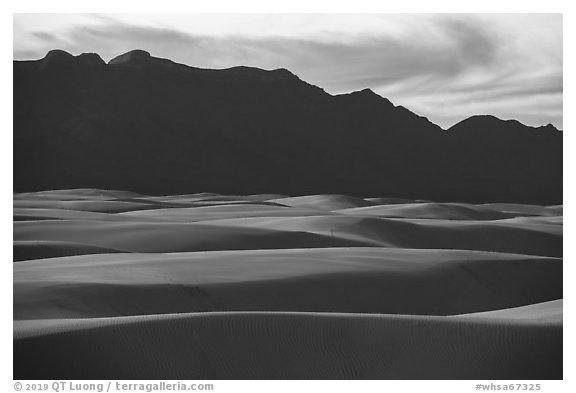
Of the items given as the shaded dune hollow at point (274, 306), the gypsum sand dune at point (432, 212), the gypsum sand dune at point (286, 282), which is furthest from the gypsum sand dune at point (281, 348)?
the gypsum sand dune at point (432, 212)

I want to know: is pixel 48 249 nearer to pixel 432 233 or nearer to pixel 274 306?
pixel 274 306

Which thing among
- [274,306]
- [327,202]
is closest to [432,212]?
[327,202]

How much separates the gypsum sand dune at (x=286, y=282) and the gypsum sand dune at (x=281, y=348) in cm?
91

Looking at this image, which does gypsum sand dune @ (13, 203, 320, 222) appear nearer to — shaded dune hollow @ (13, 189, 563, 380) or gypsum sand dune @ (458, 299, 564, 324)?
shaded dune hollow @ (13, 189, 563, 380)

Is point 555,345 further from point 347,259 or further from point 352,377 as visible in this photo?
point 347,259

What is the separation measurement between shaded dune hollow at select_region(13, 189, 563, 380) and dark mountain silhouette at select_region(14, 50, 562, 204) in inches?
1194

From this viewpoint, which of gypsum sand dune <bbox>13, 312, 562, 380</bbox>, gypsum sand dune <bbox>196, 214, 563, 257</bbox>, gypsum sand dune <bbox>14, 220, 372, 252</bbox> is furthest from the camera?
gypsum sand dune <bbox>196, 214, 563, 257</bbox>

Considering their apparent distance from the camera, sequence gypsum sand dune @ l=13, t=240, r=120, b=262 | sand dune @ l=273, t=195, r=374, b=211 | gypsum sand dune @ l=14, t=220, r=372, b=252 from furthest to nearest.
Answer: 1. sand dune @ l=273, t=195, r=374, b=211
2. gypsum sand dune @ l=14, t=220, r=372, b=252
3. gypsum sand dune @ l=13, t=240, r=120, b=262

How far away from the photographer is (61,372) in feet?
12.1

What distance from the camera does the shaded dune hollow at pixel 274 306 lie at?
3.78m

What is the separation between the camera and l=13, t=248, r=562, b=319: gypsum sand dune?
213 inches

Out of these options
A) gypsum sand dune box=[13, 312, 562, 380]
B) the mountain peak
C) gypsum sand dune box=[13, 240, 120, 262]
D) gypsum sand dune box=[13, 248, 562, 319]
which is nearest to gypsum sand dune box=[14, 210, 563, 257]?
gypsum sand dune box=[13, 240, 120, 262]

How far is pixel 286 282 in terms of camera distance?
640 centimetres

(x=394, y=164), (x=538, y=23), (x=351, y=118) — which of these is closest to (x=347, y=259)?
(x=538, y=23)
